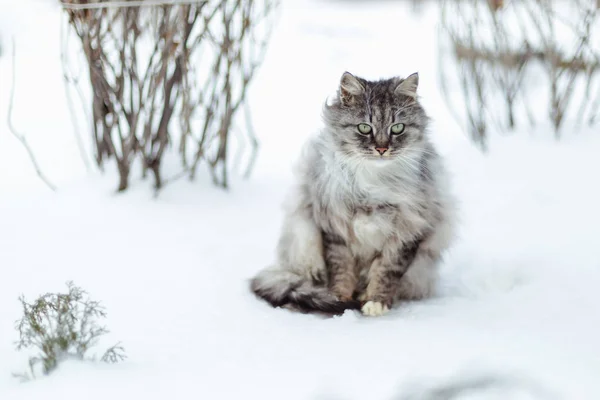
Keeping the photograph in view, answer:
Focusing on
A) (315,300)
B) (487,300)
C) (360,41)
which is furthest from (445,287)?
(360,41)

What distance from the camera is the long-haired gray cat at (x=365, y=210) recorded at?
3041 mm

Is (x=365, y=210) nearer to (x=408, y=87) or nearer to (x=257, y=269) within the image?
(x=408, y=87)

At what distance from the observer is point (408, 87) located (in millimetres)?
3064

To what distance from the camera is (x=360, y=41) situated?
325 inches

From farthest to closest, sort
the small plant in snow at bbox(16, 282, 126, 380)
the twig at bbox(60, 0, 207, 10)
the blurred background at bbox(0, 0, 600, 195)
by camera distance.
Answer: the blurred background at bbox(0, 0, 600, 195), the twig at bbox(60, 0, 207, 10), the small plant in snow at bbox(16, 282, 126, 380)

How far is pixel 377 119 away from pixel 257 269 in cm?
102

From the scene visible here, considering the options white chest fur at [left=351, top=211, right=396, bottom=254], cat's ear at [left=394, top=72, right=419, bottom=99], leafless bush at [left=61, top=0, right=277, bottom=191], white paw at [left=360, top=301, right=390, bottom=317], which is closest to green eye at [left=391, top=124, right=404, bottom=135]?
cat's ear at [left=394, top=72, right=419, bottom=99]

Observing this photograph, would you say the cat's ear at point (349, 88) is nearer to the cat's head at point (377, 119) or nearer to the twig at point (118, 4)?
the cat's head at point (377, 119)

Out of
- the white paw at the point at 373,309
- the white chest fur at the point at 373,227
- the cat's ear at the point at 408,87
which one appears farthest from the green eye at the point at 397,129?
the white paw at the point at 373,309

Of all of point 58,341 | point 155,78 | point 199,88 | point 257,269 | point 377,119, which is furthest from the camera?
point 199,88

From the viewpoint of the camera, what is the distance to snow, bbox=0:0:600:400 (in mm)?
2422

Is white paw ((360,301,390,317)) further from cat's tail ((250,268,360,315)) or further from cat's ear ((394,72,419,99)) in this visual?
cat's ear ((394,72,419,99))

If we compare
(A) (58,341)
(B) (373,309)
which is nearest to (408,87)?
(B) (373,309)

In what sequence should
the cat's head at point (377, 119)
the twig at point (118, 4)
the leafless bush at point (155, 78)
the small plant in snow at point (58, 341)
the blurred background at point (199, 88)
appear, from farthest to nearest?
the blurred background at point (199, 88), the leafless bush at point (155, 78), the twig at point (118, 4), the cat's head at point (377, 119), the small plant in snow at point (58, 341)
